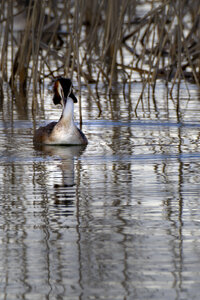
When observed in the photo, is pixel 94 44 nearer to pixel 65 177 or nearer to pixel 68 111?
pixel 68 111

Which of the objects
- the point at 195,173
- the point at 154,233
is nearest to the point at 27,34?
the point at 195,173

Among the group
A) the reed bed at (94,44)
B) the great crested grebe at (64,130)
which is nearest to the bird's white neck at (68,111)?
the great crested grebe at (64,130)

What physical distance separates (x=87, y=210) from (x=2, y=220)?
2.07 ft

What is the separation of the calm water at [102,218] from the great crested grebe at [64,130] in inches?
4.9

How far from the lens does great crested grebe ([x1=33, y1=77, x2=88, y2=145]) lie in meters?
9.09

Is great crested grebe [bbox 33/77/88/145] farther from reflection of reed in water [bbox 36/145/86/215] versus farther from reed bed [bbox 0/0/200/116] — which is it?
reed bed [bbox 0/0/200/116]

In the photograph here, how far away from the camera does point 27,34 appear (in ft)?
40.7

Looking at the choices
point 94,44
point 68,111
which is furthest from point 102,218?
point 94,44

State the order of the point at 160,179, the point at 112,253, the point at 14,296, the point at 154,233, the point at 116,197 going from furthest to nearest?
the point at 160,179 < the point at 116,197 < the point at 154,233 < the point at 112,253 < the point at 14,296

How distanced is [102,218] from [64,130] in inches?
142

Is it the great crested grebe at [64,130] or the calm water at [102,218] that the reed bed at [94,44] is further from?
the calm water at [102,218]

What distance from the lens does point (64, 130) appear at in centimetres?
912

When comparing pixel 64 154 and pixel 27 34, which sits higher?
pixel 27 34

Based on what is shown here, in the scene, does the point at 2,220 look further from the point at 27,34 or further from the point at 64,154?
the point at 27,34
